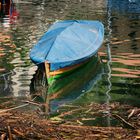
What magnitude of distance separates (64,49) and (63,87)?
1.54 m

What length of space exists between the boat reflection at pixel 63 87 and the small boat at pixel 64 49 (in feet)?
1.15

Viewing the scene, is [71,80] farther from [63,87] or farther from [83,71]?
[83,71]

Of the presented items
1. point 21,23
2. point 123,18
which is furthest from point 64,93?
point 123,18

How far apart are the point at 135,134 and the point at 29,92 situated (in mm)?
6620

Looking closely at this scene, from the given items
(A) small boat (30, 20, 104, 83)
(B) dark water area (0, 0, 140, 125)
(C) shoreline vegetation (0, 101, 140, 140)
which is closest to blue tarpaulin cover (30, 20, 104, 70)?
(A) small boat (30, 20, 104, 83)

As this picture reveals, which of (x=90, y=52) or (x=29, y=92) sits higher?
(x=90, y=52)

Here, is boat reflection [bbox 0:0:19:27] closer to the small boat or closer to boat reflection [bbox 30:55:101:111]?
the small boat

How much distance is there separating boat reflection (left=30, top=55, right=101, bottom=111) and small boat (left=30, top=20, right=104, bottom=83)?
0.35 m

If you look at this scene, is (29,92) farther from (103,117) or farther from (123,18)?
(123,18)

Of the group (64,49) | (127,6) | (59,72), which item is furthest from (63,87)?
(127,6)

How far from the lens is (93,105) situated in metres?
13.1

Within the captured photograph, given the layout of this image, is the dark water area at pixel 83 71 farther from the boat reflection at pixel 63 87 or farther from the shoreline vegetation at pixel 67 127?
the shoreline vegetation at pixel 67 127

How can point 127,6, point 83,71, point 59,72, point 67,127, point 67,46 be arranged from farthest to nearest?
point 127,6, point 83,71, point 67,46, point 59,72, point 67,127

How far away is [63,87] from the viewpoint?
53.5ft
